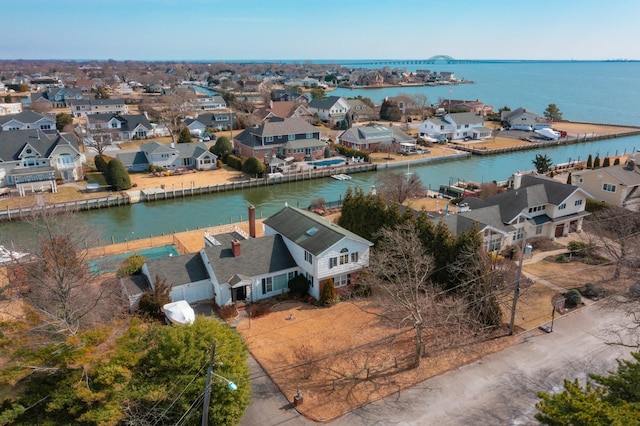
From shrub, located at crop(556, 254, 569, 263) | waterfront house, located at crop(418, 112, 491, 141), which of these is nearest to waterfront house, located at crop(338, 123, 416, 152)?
waterfront house, located at crop(418, 112, 491, 141)

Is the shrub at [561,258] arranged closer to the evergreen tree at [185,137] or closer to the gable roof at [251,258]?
the gable roof at [251,258]

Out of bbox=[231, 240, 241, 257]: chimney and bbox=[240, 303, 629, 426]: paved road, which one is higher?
bbox=[231, 240, 241, 257]: chimney

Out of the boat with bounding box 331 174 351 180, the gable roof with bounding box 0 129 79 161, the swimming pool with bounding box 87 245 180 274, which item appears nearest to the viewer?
the swimming pool with bounding box 87 245 180 274

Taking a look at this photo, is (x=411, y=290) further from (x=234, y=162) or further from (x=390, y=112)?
(x=390, y=112)

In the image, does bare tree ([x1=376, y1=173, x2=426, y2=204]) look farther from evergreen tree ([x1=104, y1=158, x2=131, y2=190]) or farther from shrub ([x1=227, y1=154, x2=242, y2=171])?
evergreen tree ([x1=104, y1=158, x2=131, y2=190])

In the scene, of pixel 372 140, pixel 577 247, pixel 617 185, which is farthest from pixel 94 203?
pixel 617 185

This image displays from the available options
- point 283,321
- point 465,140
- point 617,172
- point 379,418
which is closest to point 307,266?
point 283,321

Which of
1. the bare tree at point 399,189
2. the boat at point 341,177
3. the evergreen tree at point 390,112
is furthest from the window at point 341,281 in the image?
the evergreen tree at point 390,112
